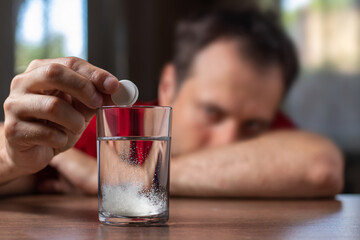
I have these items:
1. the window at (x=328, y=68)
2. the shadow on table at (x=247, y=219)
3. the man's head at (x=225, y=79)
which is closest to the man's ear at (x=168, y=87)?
the man's head at (x=225, y=79)

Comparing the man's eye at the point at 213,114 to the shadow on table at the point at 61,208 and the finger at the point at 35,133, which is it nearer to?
the shadow on table at the point at 61,208

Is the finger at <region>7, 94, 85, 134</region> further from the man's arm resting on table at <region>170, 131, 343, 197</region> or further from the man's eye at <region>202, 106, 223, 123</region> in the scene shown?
the man's eye at <region>202, 106, 223, 123</region>

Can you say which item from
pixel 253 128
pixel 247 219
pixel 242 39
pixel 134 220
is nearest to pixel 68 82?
pixel 134 220

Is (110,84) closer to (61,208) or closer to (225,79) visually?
(61,208)

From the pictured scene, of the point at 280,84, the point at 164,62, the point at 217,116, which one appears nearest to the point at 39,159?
the point at 217,116

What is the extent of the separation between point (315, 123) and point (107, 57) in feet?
5.82

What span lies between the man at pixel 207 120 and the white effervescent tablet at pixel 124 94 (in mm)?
14

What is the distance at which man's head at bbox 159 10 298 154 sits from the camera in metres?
1.52

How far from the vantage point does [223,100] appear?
1523mm

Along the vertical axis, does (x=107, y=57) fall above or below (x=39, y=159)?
above

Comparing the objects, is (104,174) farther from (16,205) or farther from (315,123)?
(315,123)

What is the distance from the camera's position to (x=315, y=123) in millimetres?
3916

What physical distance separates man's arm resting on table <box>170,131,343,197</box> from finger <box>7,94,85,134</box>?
0.48 meters

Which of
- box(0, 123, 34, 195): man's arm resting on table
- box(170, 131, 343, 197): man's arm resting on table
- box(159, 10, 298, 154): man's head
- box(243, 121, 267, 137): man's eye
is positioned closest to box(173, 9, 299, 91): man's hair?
box(159, 10, 298, 154): man's head
